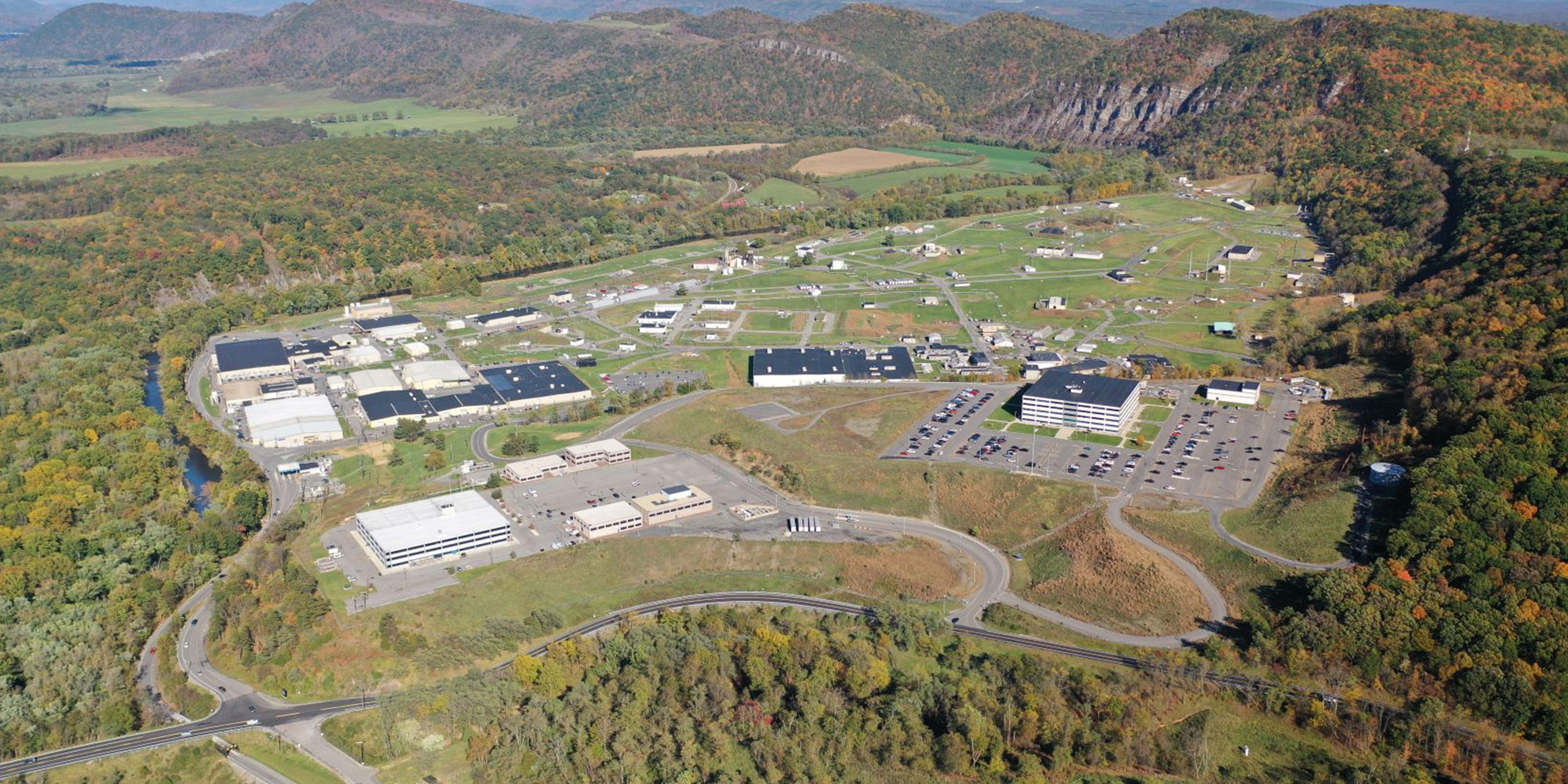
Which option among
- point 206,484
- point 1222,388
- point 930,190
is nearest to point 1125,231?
point 930,190

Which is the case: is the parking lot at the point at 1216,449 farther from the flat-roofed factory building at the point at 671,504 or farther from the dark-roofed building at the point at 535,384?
the dark-roofed building at the point at 535,384

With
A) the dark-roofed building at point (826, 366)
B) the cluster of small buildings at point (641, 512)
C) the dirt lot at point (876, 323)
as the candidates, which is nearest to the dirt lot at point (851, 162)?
the dirt lot at point (876, 323)

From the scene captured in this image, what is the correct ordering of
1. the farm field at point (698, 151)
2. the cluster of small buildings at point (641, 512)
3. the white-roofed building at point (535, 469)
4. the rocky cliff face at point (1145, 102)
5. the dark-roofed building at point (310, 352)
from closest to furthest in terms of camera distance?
the cluster of small buildings at point (641, 512) → the white-roofed building at point (535, 469) → the dark-roofed building at point (310, 352) → the rocky cliff face at point (1145, 102) → the farm field at point (698, 151)

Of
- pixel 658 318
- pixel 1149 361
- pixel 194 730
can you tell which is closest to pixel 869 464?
pixel 1149 361

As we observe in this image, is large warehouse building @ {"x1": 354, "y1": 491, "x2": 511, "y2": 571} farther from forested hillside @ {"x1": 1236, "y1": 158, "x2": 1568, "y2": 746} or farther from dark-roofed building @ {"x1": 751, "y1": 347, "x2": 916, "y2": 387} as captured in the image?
forested hillside @ {"x1": 1236, "y1": 158, "x2": 1568, "y2": 746}

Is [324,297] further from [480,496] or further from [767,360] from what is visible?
[480,496]

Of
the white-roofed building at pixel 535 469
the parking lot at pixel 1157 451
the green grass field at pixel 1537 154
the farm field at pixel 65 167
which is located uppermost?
the green grass field at pixel 1537 154

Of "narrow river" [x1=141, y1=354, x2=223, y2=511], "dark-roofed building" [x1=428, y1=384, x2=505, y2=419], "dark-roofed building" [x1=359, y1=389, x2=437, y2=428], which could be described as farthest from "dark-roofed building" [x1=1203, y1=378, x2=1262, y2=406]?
"narrow river" [x1=141, y1=354, x2=223, y2=511]
